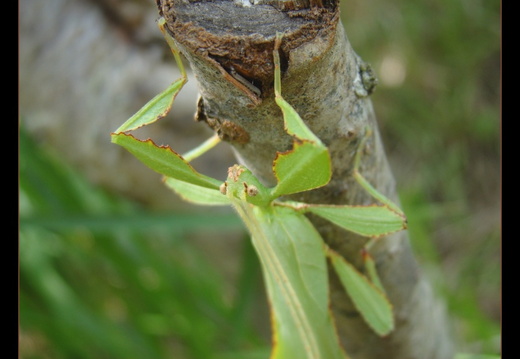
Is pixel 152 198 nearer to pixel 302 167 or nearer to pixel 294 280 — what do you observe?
pixel 294 280

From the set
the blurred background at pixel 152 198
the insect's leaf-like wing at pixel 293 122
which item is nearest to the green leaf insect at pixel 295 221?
the insect's leaf-like wing at pixel 293 122

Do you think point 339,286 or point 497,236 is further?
point 497,236

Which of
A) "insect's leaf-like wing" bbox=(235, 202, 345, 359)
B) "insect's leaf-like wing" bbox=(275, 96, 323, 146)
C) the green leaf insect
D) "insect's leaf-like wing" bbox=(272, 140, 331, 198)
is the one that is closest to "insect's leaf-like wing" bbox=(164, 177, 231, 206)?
the green leaf insect

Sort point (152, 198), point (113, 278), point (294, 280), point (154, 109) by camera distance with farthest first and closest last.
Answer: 1. point (113, 278)
2. point (152, 198)
3. point (294, 280)
4. point (154, 109)

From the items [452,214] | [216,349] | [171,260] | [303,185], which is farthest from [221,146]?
[452,214]

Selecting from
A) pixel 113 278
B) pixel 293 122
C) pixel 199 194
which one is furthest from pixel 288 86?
pixel 113 278

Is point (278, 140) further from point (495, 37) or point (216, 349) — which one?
point (495, 37)
